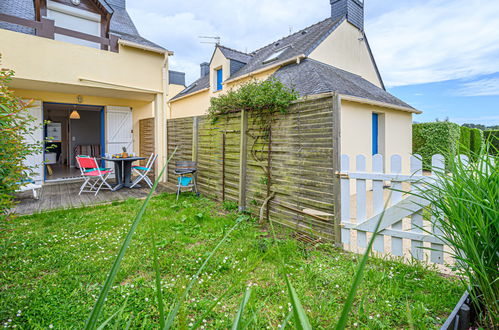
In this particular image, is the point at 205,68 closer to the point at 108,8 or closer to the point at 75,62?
the point at 108,8

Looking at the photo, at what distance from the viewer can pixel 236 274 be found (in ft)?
8.40

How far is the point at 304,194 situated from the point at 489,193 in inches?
101

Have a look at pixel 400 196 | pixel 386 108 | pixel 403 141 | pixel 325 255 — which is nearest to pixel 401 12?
pixel 386 108

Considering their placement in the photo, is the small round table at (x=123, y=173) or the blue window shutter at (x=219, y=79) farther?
the blue window shutter at (x=219, y=79)

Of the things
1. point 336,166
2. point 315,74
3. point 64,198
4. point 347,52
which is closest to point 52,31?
point 64,198

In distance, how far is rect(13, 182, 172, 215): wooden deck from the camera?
17.0 feet

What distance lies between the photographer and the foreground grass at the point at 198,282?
1931 mm

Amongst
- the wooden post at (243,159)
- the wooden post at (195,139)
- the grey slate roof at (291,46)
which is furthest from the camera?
the grey slate roof at (291,46)

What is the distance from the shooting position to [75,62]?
681cm

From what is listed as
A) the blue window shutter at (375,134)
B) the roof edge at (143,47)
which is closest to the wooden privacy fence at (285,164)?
the roof edge at (143,47)

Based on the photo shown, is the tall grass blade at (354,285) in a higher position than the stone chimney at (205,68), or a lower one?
lower

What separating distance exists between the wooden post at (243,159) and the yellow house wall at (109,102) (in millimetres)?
6241

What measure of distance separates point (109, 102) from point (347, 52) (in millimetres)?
9662

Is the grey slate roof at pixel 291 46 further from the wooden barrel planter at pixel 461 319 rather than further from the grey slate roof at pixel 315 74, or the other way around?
the wooden barrel planter at pixel 461 319
